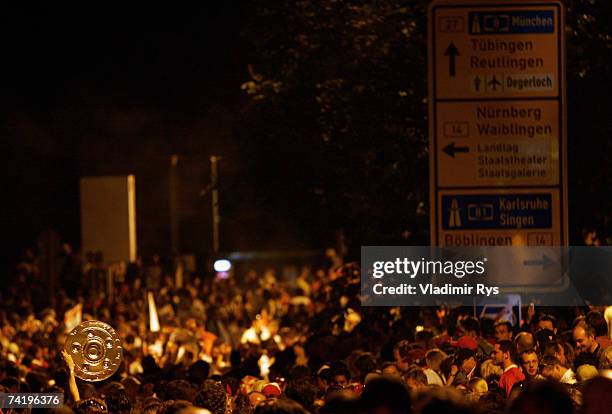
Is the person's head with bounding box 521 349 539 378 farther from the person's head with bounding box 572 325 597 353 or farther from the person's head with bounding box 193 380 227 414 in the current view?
the person's head with bounding box 193 380 227 414

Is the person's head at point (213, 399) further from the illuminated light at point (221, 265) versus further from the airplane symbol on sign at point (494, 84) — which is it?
the illuminated light at point (221, 265)

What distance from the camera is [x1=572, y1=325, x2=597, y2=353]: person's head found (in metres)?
10.5

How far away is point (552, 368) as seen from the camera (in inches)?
363

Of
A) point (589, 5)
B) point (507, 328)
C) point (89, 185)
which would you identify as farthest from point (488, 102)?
point (89, 185)

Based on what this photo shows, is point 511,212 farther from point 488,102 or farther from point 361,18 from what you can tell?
point 361,18

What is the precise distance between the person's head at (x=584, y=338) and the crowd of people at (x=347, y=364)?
0.01 m

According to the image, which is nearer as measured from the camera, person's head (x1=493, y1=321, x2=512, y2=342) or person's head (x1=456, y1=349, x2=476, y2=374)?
person's head (x1=456, y1=349, x2=476, y2=374)

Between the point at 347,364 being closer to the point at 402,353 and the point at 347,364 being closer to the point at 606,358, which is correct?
the point at 402,353

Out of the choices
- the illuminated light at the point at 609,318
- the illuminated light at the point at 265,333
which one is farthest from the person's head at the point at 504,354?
the illuminated light at the point at 265,333

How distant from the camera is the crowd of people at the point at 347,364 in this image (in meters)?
5.30

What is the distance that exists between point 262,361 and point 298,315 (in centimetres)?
631

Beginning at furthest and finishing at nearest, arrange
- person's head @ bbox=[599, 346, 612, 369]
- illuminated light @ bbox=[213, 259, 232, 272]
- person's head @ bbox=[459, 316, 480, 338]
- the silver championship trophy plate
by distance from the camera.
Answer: illuminated light @ bbox=[213, 259, 232, 272]
person's head @ bbox=[459, 316, 480, 338]
person's head @ bbox=[599, 346, 612, 369]
the silver championship trophy plate

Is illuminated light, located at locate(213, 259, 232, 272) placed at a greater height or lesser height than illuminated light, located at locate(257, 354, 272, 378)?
greater

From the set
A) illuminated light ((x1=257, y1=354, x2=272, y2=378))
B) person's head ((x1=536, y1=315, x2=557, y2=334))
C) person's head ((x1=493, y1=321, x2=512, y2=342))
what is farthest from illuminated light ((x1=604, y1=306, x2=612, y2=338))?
illuminated light ((x1=257, y1=354, x2=272, y2=378))
